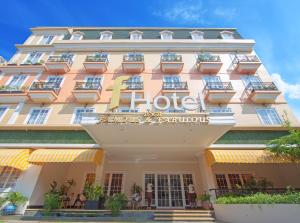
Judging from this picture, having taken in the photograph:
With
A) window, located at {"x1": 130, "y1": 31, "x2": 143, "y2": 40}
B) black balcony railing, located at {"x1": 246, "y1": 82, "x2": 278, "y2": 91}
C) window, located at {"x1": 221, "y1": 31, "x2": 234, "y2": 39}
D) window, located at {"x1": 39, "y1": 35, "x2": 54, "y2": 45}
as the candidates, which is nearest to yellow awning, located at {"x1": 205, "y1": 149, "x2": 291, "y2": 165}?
black balcony railing, located at {"x1": 246, "y1": 82, "x2": 278, "y2": 91}

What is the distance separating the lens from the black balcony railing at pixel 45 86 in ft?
50.9

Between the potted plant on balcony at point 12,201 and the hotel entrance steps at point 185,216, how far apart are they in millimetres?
7900

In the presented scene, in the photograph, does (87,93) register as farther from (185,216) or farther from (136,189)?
(185,216)

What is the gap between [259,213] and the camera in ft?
28.4

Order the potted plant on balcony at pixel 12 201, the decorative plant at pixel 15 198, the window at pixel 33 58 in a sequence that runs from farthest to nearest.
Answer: the window at pixel 33 58, the decorative plant at pixel 15 198, the potted plant on balcony at pixel 12 201

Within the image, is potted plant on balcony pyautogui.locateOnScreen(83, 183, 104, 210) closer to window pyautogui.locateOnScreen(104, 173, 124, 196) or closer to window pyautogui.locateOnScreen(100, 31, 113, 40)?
window pyautogui.locateOnScreen(104, 173, 124, 196)

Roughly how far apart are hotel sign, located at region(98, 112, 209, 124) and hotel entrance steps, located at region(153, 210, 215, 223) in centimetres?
517

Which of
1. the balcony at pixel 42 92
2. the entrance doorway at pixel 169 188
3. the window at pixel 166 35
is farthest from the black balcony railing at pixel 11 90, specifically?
the window at pixel 166 35

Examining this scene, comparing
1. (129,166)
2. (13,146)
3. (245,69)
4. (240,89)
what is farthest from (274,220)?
(13,146)

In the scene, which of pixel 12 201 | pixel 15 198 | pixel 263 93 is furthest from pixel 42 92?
pixel 263 93

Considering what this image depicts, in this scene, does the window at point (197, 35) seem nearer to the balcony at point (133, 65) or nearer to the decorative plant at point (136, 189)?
the balcony at point (133, 65)

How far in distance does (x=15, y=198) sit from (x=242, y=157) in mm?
13962

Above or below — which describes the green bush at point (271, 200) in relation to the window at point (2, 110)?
below

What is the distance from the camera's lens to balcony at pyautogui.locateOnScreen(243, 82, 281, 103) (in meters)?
15.2
